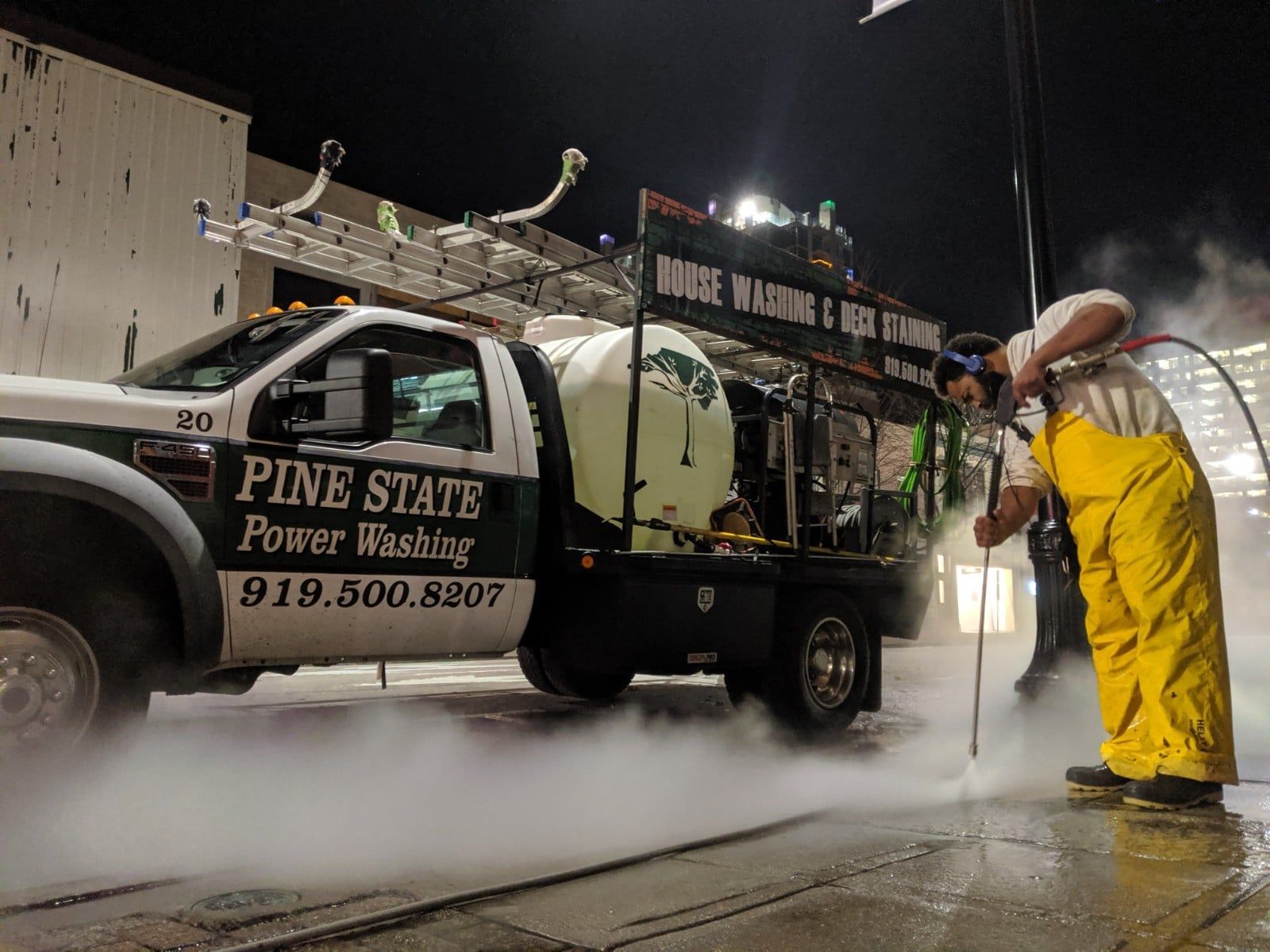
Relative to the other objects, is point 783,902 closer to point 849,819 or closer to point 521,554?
point 849,819

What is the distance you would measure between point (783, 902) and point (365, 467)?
2.44 m

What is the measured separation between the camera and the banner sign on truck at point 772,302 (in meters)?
5.26

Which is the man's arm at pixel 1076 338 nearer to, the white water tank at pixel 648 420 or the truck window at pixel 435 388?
the white water tank at pixel 648 420

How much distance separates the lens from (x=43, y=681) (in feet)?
10.4

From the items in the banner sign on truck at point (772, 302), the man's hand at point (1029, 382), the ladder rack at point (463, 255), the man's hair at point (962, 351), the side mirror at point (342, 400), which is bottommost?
the side mirror at point (342, 400)

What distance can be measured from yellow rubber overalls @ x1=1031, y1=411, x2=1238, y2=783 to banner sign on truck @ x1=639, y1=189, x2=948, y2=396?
1.99 metres

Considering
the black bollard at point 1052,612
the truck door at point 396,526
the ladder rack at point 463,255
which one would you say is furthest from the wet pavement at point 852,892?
the ladder rack at point 463,255

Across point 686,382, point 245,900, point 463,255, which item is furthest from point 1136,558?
point 463,255

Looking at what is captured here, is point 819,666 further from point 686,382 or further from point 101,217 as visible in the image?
point 101,217

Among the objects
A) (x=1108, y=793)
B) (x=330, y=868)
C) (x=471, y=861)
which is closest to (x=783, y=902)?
(x=471, y=861)

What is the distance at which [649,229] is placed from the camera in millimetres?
5152

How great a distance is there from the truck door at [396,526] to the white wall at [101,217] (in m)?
6.53

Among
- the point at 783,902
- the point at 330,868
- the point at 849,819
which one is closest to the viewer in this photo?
the point at 783,902

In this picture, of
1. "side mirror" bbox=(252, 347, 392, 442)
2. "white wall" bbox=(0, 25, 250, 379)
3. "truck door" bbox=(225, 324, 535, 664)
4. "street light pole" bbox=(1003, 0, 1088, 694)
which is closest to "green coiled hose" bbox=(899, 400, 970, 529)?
"street light pole" bbox=(1003, 0, 1088, 694)
